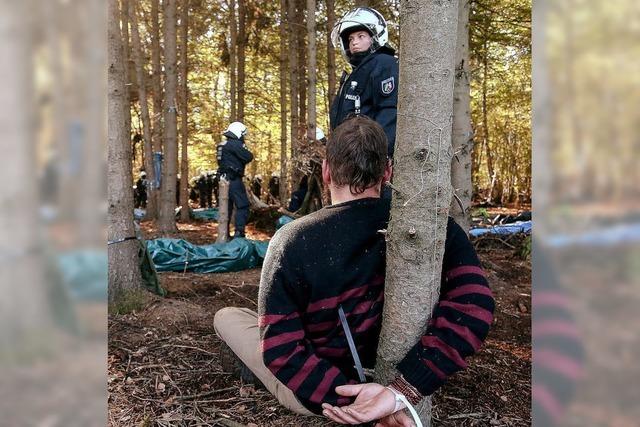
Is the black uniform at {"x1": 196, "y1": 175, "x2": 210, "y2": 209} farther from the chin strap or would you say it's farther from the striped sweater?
the chin strap

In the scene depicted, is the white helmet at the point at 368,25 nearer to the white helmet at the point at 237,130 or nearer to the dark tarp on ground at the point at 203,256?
the dark tarp on ground at the point at 203,256

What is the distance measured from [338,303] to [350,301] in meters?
0.06

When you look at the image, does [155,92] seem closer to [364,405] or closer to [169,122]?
[169,122]

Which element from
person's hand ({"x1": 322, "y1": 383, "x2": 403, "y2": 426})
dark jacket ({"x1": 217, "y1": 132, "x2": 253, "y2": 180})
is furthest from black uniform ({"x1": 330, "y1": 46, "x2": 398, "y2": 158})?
dark jacket ({"x1": 217, "y1": 132, "x2": 253, "y2": 180})

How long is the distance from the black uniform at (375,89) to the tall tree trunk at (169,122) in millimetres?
5564

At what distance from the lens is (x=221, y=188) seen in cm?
779

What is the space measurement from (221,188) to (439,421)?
6.09 meters

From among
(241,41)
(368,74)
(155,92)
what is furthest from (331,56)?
(368,74)

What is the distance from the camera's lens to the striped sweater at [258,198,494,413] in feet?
5.09

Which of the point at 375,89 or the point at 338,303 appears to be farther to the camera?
the point at 375,89

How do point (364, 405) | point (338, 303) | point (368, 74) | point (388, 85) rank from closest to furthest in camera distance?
point (364, 405) → point (338, 303) → point (388, 85) → point (368, 74)

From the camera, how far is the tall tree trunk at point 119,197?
3.72 meters

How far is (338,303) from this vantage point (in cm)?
165
